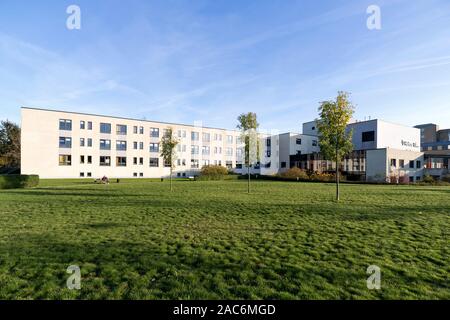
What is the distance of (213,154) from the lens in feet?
208

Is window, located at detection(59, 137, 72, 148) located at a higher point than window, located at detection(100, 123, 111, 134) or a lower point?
lower

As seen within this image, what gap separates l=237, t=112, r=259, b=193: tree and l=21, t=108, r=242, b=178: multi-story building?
19.4 metres

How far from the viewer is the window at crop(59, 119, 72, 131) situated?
44.9 metres

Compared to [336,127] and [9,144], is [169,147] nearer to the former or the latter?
[336,127]

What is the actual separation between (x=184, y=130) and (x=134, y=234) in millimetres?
53729

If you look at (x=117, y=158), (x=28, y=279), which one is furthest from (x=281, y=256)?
(x=117, y=158)

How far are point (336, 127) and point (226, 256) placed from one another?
12636mm

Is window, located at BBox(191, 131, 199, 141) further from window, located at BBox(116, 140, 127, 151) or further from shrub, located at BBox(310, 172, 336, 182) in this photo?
shrub, located at BBox(310, 172, 336, 182)

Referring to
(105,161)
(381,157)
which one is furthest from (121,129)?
(381,157)

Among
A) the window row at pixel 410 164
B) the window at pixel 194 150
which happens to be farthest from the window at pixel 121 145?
the window row at pixel 410 164

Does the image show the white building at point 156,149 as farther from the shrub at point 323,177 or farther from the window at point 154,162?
the shrub at point 323,177

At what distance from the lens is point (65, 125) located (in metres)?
45.3

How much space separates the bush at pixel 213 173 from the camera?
45931 millimetres

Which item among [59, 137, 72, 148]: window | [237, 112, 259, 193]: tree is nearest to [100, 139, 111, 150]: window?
[59, 137, 72, 148]: window
